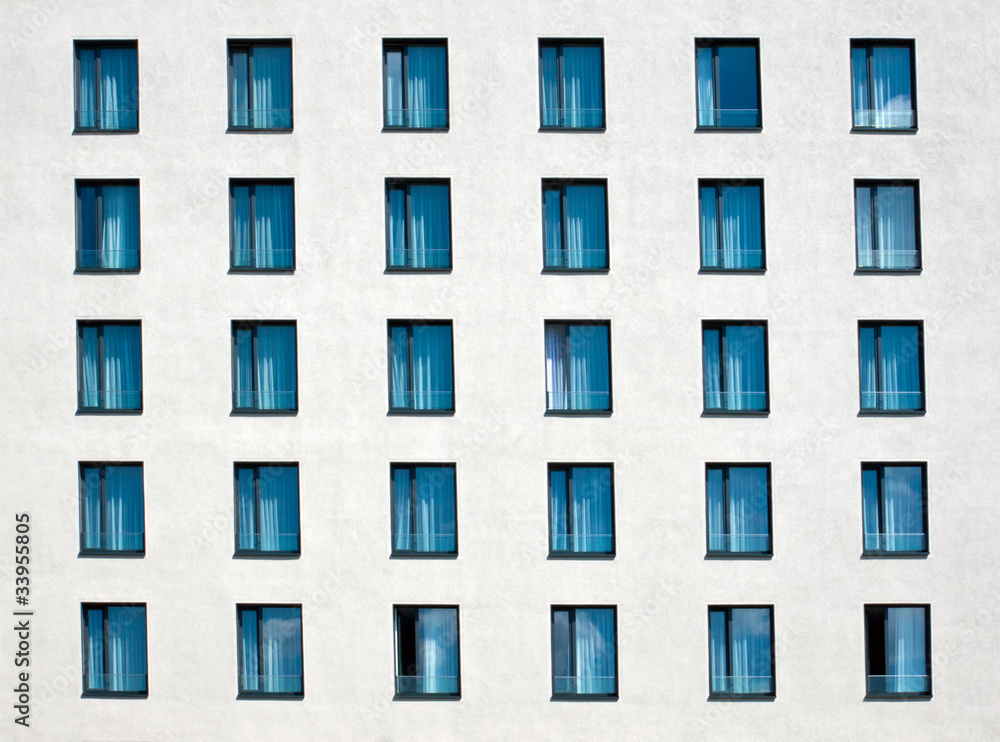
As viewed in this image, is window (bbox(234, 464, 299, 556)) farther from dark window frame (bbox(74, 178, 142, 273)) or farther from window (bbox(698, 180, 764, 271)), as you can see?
window (bbox(698, 180, 764, 271))

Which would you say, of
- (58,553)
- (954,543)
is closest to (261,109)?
(58,553)

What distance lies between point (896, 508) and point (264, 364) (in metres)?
14.8

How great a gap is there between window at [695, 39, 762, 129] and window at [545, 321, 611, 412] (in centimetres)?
555

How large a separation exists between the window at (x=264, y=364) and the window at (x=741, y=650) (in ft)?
36.1

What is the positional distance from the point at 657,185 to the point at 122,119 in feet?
40.9

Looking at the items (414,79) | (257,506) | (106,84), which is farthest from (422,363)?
(106,84)

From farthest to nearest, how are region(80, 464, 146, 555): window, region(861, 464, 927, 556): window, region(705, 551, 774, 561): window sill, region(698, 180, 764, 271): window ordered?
region(698, 180, 764, 271): window < region(80, 464, 146, 555): window < region(861, 464, 927, 556): window < region(705, 551, 774, 561): window sill

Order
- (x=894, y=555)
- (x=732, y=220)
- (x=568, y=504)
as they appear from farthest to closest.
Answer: (x=732, y=220)
(x=568, y=504)
(x=894, y=555)

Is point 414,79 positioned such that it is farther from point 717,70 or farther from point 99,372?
point 99,372

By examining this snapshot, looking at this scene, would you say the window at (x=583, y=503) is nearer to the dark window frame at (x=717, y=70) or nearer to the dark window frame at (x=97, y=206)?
the dark window frame at (x=717, y=70)

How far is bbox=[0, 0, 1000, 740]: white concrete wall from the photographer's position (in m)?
19.4

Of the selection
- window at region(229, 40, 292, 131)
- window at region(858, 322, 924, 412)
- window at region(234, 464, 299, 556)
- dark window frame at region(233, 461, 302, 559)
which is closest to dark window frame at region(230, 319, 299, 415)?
dark window frame at region(233, 461, 302, 559)

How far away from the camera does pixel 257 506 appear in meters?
19.8

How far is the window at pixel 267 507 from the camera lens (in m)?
19.8
